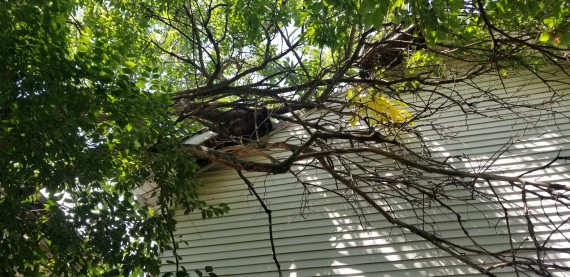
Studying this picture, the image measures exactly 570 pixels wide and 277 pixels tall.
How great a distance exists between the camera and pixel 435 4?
4426mm

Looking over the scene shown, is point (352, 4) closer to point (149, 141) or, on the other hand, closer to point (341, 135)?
point (341, 135)

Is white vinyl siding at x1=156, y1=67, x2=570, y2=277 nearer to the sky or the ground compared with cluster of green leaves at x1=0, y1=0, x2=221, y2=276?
nearer to the ground

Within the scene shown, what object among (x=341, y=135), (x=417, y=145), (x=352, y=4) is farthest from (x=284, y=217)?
(x=352, y=4)

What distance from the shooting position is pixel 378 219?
7.01 metres

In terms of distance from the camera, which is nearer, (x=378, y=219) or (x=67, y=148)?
(x=67, y=148)

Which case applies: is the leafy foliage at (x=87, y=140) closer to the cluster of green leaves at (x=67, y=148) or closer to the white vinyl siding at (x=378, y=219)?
the cluster of green leaves at (x=67, y=148)

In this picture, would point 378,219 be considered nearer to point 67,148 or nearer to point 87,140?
point 87,140

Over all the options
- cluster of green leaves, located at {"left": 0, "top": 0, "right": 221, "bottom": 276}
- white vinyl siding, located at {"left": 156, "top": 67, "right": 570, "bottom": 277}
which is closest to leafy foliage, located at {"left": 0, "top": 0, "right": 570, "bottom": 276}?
cluster of green leaves, located at {"left": 0, "top": 0, "right": 221, "bottom": 276}

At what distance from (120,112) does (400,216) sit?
4.09m

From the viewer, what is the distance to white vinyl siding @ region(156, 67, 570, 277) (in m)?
6.54

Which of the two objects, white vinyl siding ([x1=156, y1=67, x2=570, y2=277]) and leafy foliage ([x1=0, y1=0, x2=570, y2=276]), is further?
white vinyl siding ([x1=156, y1=67, x2=570, y2=277])

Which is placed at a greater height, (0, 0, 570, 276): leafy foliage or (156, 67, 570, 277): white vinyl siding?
(0, 0, 570, 276): leafy foliage

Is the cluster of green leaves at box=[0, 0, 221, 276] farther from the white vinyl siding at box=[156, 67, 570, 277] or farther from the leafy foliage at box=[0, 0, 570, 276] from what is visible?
→ the white vinyl siding at box=[156, 67, 570, 277]

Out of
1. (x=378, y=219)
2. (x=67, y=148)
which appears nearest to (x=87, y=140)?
(x=67, y=148)
